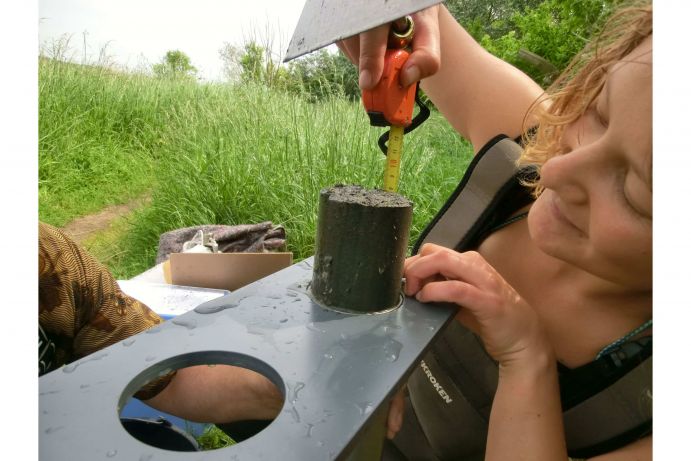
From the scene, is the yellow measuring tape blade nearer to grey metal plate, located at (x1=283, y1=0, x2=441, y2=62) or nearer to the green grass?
grey metal plate, located at (x1=283, y1=0, x2=441, y2=62)

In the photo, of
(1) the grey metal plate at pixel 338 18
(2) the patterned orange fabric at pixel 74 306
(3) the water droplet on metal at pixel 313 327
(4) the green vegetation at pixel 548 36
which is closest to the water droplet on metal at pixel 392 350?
(3) the water droplet on metal at pixel 313 327

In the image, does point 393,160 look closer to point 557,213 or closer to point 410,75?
point 410,75

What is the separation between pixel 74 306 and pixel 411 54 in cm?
117

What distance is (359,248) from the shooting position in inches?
35.9

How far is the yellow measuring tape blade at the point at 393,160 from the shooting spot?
128 centimetres

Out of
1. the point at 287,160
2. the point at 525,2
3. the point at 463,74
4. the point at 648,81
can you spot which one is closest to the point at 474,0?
the point at 525,2

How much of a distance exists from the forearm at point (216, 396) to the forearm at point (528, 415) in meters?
0.58

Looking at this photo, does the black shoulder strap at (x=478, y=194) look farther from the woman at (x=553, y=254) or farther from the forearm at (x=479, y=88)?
the forearm at (x=479, y=88)

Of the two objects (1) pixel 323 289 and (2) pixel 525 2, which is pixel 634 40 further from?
(2) pixel 525 2

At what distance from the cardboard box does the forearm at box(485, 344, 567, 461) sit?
5.45ft

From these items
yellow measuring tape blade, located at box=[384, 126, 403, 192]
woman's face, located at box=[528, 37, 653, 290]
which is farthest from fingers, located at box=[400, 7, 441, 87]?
woman's face, located at box=[528, 37, 653, 290]

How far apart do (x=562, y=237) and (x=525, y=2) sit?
15211mm

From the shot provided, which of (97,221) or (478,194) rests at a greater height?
(478,194)

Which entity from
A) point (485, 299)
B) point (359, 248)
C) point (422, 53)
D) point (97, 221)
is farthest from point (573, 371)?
point (97, 221)
